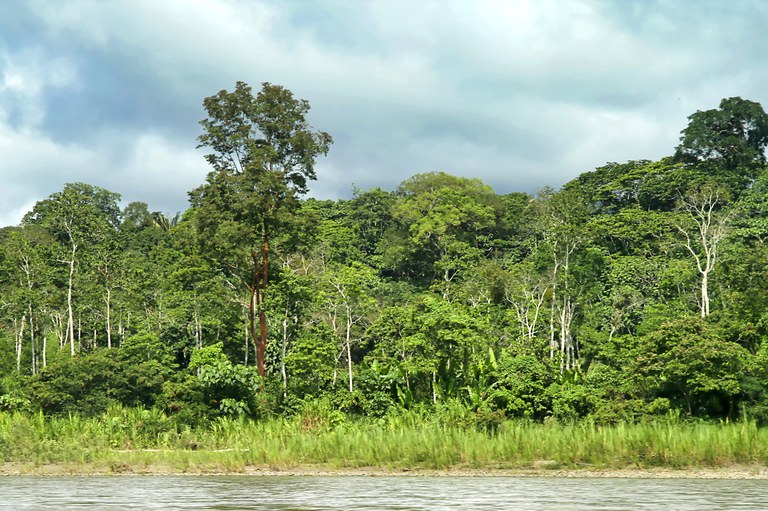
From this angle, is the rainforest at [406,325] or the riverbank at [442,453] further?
the rainforest at [406,325]

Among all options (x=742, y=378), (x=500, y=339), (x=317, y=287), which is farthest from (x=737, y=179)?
(x=742, y=378)

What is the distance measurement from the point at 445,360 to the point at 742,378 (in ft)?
34.9

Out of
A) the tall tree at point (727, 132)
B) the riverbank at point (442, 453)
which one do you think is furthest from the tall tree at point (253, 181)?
the tall tree at point (727, 132)

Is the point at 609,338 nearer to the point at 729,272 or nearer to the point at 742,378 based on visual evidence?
the point at 729,272

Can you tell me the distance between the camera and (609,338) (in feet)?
147

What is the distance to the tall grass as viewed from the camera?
18497 millimetres

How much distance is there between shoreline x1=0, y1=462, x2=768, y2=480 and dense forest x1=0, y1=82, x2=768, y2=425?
4.80 metres

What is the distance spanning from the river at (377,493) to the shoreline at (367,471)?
3.07ft

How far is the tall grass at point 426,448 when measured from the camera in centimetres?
1850

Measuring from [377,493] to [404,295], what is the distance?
40825 mm

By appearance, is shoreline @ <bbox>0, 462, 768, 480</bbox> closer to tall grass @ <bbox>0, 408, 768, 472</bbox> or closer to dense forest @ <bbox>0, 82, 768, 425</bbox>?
tall grass @ <bbox>0, 408, 768, 472</bbox>

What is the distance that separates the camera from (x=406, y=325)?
1270 inches

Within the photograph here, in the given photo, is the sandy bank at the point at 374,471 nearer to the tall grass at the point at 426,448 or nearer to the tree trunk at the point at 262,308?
the tall grass at the point at 426,448

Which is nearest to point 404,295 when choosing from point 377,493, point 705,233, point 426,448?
point 705,233
